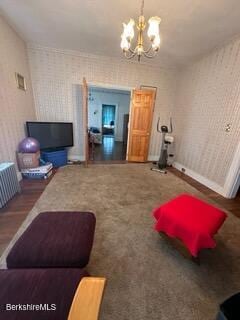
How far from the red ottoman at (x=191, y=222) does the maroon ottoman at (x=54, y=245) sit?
0.83 metres

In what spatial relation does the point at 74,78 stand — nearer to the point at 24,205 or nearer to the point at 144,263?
the point at 24,205

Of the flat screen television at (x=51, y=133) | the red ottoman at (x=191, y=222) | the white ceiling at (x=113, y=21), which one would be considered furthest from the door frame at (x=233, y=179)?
the flat screen television at (x=51, y=133)

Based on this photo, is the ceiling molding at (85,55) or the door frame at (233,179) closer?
the door frame at (233,179)

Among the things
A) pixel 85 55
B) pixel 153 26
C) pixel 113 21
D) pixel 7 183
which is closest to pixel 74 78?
pixel 85 55

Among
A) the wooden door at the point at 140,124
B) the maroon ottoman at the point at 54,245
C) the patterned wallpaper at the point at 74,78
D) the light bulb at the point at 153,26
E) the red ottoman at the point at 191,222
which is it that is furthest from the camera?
the wooden door at the point at 140,124

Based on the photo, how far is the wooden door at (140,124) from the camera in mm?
4363

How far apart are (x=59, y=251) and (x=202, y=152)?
11.8 feet

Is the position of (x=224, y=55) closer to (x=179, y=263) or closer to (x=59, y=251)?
(x=179, y=263)

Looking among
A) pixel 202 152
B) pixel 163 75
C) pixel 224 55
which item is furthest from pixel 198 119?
pixel 163 75

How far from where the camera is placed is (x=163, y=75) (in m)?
4.46

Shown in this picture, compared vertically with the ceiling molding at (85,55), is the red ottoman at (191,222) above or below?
below

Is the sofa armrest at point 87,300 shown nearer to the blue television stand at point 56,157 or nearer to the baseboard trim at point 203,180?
the baseboard trim at point 203,180

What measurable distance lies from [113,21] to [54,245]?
322cm

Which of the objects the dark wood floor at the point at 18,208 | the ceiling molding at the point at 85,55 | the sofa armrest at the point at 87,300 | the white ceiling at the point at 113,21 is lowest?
the dark wood floor at the point at 18,208
